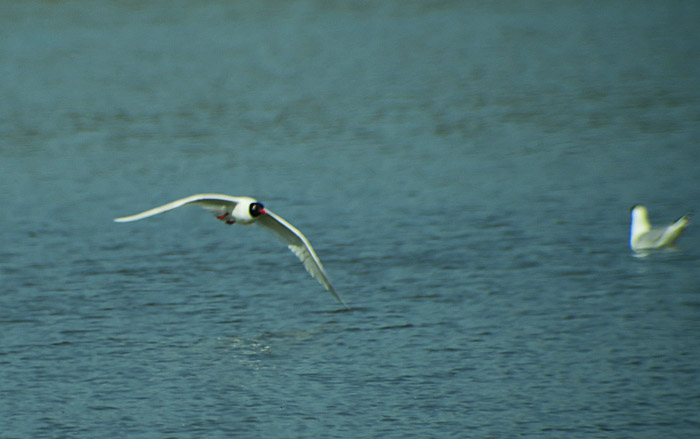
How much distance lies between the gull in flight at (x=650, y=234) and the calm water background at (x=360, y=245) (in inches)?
11.2

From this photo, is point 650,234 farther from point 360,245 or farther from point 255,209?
point 255,209

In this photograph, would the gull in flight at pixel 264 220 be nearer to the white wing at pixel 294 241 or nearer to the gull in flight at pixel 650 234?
the white wing at pixel 294 241

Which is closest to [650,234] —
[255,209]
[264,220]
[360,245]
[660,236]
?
[660,236]

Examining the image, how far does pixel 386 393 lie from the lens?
11906mm

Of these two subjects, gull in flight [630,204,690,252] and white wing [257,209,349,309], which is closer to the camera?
white wing [257,209,349,309]

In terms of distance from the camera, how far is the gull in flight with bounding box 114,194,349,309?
13.7 metres

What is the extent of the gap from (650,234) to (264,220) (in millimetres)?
5837

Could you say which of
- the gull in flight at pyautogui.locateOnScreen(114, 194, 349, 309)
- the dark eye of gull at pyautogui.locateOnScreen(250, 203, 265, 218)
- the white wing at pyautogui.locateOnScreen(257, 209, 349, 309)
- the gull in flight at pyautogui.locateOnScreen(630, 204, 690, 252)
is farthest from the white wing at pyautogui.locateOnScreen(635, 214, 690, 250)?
the dark eye of gull at pyautogui.locateOnScreen(250, 203, 265, 218)

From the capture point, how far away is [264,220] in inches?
566

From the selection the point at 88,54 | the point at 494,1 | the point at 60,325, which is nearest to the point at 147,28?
the point at 88,54

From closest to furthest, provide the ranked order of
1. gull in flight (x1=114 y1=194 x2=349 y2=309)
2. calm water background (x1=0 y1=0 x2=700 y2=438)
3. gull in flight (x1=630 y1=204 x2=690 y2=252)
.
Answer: calm water background (x1=0 y1=0 x2=700 y2=438) < gull in flight (x1=114 y1=194 x2=349 y2=309) < gull in flight (x1=630 y1=204 x2=690 y2=252)

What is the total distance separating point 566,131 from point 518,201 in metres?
6.30

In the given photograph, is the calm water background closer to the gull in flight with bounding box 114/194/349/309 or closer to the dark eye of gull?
the gull in flight with bounding box 114/194/349/309

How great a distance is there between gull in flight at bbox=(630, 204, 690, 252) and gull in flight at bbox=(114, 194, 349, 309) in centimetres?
474
